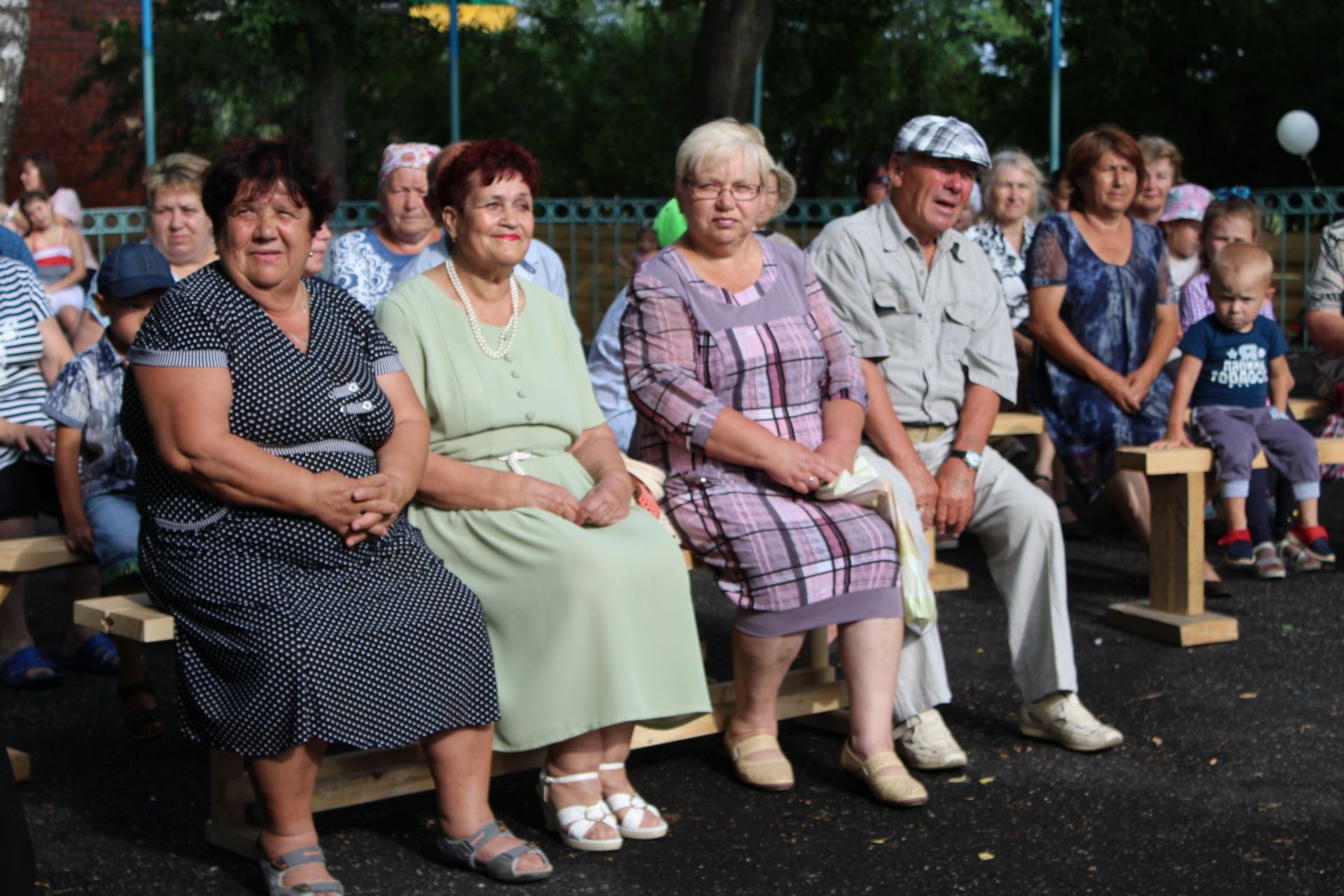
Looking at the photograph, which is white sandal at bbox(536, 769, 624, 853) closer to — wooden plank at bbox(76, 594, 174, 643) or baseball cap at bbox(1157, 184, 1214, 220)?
wooden plank at bbox(76, 594, 174, 643)

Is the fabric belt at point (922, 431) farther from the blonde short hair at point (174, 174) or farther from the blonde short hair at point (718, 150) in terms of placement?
the blonde short hair at point (174, 174)

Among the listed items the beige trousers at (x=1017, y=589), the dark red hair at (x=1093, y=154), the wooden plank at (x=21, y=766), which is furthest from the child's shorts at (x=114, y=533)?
the dark red hair at (x=1093, y=154)

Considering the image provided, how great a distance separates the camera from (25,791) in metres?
4.20

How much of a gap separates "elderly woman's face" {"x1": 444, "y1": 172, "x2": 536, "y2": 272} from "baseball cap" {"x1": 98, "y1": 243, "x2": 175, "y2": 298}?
960 millimetres

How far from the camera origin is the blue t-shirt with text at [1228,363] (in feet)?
20.2

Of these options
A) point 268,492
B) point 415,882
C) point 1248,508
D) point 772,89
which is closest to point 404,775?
point 415,882

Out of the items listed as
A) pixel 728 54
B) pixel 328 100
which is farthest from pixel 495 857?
pixel 328 100

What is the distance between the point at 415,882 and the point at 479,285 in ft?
4.95

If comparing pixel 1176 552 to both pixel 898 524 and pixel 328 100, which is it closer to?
pixel 898 524

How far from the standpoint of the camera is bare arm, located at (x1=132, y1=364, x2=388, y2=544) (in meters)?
3.36

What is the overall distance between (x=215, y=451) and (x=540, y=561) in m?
0.81

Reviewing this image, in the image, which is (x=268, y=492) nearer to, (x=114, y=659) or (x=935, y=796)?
(x=935, y=796)

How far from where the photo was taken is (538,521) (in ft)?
12.5

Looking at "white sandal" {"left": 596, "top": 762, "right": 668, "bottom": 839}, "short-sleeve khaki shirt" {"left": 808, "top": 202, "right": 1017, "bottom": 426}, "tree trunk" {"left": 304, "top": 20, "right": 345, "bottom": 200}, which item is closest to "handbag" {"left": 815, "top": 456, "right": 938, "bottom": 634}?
"short-sleeve khaki shirt" {"left": 808, "top": 202, "right": 1017, "bottom": 426}
